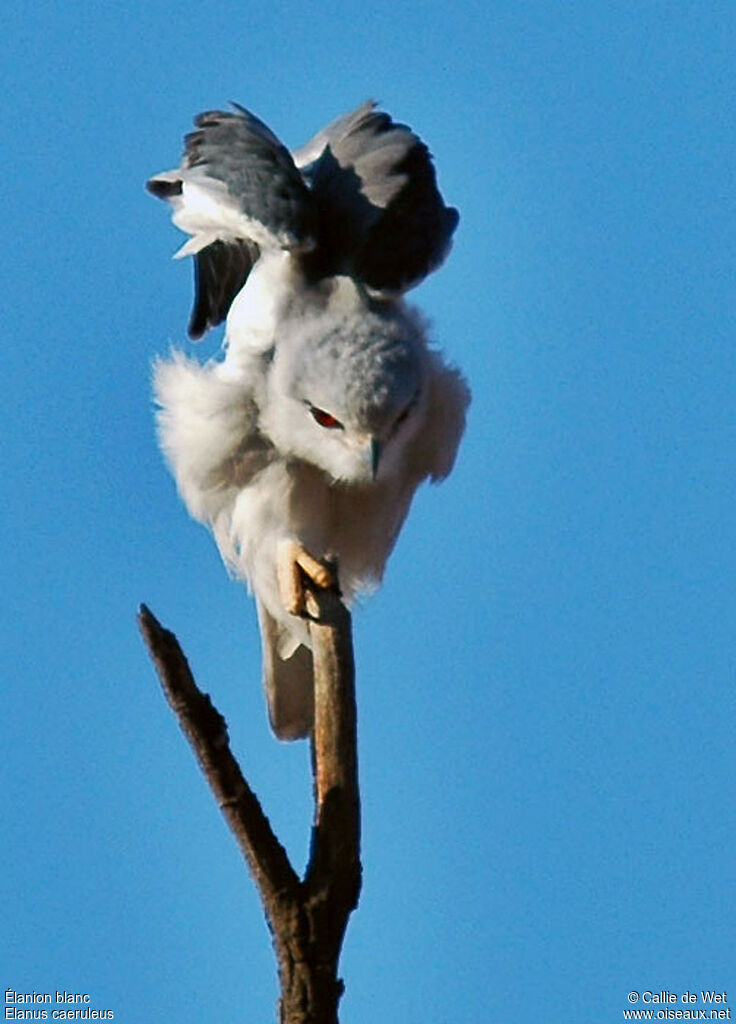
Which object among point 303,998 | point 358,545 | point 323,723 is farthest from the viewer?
point 358,545

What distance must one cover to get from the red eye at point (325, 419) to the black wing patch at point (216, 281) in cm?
113

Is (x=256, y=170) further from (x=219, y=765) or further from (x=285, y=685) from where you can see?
(x=219, y=765)

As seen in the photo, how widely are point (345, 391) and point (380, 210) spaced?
0.71 m

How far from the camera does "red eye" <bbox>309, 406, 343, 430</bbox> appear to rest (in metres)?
6.32

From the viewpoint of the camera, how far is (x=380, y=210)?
665 centimetres

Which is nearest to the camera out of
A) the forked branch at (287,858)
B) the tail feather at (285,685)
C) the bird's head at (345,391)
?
the forked branch at (287,858)

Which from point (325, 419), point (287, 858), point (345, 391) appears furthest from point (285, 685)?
point (287, 858)

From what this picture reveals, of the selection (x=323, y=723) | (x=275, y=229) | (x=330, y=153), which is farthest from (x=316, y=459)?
(x=323, y=723)

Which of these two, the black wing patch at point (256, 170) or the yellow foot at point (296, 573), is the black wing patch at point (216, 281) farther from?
the yellow foot at point (296, 573)

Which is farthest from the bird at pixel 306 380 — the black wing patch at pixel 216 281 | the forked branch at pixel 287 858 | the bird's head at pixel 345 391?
the forked branch at pixel 287 858

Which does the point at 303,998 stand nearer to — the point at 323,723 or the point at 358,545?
the point at 323,723

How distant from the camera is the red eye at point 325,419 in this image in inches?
249

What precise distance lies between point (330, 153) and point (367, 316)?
0.83 meters

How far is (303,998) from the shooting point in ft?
14.2
